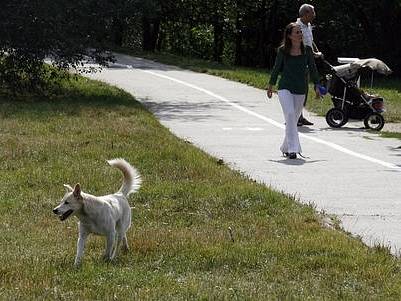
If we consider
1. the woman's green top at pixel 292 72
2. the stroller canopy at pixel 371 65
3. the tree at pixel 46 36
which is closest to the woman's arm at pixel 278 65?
the woman's green top at pixel 292 72

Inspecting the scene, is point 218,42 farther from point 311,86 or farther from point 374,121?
point 374,121

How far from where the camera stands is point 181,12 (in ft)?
164

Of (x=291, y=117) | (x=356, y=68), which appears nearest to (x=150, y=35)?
(x=356, y=68)

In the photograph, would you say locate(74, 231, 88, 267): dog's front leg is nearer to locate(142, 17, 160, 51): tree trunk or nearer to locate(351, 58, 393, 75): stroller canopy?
locate(351, 58, 393, 75): stroller canopy

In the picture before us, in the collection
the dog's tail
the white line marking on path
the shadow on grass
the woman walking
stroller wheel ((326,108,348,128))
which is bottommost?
the shadow on grass

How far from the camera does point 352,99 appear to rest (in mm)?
16109

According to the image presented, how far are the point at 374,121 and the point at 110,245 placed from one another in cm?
1065

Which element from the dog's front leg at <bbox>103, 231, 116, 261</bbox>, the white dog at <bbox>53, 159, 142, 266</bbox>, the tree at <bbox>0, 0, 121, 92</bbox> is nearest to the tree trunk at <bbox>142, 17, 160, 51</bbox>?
the tree at <bbox>0, 0, 121, 92</bbox>

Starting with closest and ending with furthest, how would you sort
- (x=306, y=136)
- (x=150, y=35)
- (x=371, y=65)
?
(x=306, y=136), (x=371, y=65), (x=150, y=35)

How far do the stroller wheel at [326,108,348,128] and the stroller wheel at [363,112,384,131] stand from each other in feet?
1.35

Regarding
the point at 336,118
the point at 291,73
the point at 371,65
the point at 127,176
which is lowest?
the point at 336,118

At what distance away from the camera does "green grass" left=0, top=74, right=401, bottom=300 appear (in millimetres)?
5629

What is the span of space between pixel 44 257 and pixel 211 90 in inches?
677

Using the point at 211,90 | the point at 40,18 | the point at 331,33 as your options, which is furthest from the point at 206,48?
the point at 40,18
